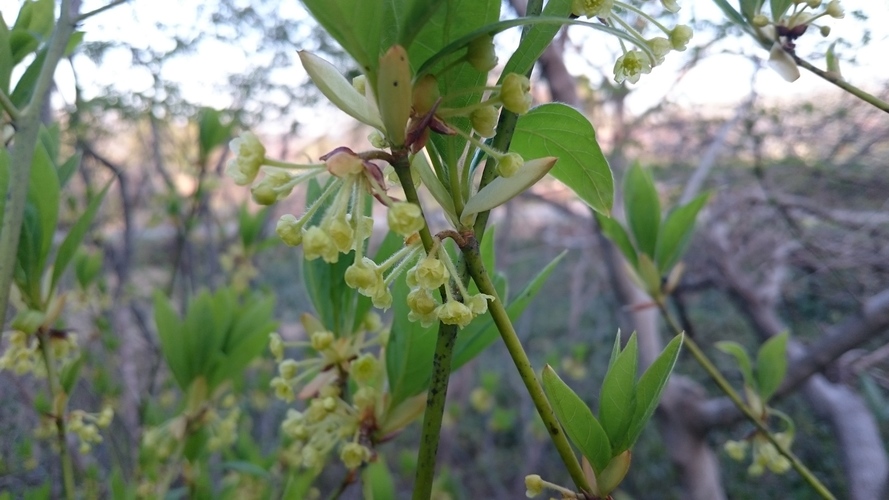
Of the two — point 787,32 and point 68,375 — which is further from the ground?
point 787,32

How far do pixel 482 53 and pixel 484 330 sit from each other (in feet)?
0.98

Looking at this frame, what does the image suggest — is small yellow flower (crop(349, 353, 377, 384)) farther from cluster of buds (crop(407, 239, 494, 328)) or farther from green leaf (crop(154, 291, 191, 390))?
green leaf (crop(154, 291, 191, 390))

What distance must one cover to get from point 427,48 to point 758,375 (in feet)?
2.36

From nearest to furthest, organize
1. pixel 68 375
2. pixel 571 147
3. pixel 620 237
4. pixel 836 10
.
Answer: pixel 571 147 → pixel 836 10 → pixel 68 375 → pixel 620 237

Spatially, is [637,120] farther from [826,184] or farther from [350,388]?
[350,388]

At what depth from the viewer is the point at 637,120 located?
2.77 meters

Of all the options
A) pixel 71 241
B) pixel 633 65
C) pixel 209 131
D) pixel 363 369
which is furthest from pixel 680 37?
pixel 209 131

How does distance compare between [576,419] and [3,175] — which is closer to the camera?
[576,419]

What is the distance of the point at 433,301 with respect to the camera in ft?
1.19

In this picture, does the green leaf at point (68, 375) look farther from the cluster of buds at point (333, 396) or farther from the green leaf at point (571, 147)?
the green leaf at point (571, 147)

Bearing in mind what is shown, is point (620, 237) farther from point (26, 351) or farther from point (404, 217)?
point (26, 351)

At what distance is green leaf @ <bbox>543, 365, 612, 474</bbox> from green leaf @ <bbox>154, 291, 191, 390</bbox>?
614 mm

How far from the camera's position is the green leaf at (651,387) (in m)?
0.41

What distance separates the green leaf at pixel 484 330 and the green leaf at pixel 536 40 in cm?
24
